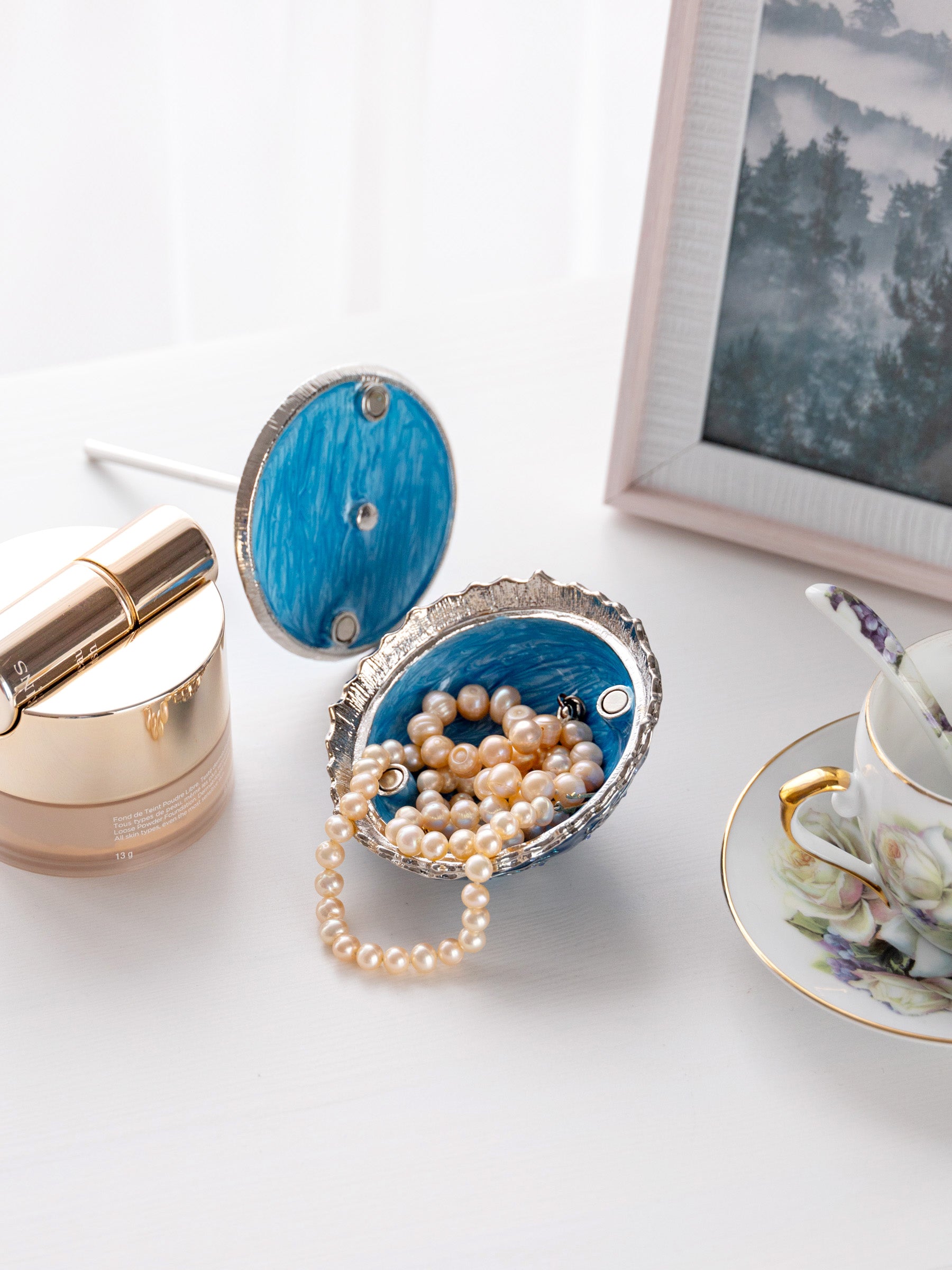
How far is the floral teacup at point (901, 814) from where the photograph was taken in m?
0.41

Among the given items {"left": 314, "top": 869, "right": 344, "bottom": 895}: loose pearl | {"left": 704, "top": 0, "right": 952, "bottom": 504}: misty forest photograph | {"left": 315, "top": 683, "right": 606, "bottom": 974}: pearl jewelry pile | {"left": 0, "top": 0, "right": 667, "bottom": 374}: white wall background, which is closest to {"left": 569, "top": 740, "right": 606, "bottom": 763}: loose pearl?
{"left": 315, "top": 683, "right": 606, "bottom": 974}: pearl jewelry pile

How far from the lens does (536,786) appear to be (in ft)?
1.58

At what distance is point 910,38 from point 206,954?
18.4 inches

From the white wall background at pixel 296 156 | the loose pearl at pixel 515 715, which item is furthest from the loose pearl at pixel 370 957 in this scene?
the white wall background at pixel 296 156

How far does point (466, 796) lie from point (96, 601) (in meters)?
0.16

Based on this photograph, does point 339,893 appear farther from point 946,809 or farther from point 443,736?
point 946,809

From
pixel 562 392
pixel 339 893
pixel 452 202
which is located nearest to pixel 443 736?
pixel 339 893

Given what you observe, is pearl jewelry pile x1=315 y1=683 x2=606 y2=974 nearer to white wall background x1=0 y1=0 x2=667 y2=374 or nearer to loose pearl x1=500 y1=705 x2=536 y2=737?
loose pearl x1=500 y1=705 x2=536 y2=737

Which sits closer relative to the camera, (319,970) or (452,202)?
(319,970)

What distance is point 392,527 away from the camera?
0.57m

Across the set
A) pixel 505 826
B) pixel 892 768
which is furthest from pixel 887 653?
pixel 505 826

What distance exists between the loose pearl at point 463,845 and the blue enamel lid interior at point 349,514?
13 centimetres

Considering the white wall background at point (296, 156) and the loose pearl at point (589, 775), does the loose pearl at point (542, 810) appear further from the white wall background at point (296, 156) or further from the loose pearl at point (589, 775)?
the white wall background at point (296, 156)

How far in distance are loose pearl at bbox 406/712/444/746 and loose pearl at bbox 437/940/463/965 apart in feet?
0.28
